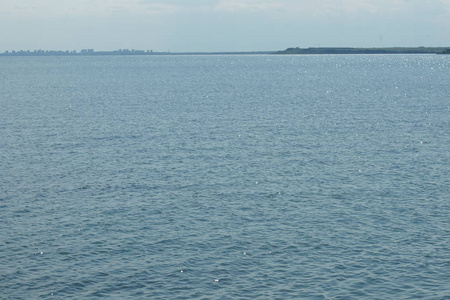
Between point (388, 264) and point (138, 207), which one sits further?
point (138, 207)

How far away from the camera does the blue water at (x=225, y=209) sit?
36750 millimetres

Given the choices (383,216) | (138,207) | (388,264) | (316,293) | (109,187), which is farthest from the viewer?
(109,187)

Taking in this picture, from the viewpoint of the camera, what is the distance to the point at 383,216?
48750 mm

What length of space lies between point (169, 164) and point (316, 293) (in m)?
36.8

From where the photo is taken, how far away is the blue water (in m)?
36.8

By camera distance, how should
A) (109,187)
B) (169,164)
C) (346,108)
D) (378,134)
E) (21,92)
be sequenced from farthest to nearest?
(21,92), (346,108), (378,134), (169,164), (109,187)

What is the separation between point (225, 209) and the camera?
51219mm

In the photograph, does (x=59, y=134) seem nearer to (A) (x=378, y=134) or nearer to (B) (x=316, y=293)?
(A) (x=378, y=134)

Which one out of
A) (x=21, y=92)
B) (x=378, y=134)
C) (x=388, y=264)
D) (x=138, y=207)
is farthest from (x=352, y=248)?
(x=21, y=92)

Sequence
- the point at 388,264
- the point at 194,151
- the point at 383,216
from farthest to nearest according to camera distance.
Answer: the point at 194,151 → the point at 383,216 → the point at 388,264

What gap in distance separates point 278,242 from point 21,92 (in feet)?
483

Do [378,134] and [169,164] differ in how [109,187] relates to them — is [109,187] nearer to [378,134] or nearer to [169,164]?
[169,164]

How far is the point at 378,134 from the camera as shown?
89125mm

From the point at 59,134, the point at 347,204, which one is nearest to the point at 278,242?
the point at 347,204
